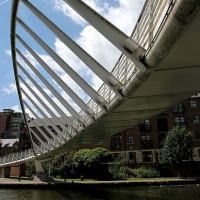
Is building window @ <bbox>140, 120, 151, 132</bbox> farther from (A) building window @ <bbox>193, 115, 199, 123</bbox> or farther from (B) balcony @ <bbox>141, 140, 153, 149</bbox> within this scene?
(A) building window @ <bbox>193, 115, 199, 123</bbox>

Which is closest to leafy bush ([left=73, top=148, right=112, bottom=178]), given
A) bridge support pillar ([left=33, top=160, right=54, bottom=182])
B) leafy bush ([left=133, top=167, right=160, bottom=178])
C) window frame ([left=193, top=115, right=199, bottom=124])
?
leafy bush ([left=133, top=167, right=160, bottom=178])

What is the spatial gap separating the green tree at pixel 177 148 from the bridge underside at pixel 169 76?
22.4m

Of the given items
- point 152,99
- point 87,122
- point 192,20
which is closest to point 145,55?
point 192,20

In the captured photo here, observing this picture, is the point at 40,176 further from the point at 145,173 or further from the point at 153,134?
the point at 153,134

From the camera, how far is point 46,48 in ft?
32.0

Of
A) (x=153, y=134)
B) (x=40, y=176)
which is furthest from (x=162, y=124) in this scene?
(x=40, y=176)

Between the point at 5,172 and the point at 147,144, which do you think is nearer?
the point at 147,144

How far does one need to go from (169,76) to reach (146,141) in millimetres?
34949

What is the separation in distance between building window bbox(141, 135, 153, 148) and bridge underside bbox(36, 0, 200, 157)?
29.3m

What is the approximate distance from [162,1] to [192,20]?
213cm

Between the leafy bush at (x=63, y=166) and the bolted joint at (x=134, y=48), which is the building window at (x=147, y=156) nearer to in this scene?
the leafy bush at (x=63, y=166)

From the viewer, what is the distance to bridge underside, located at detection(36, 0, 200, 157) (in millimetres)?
4258

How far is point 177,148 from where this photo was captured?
104 ft

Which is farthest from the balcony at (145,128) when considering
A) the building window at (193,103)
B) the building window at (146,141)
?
the building window at (193,103)
